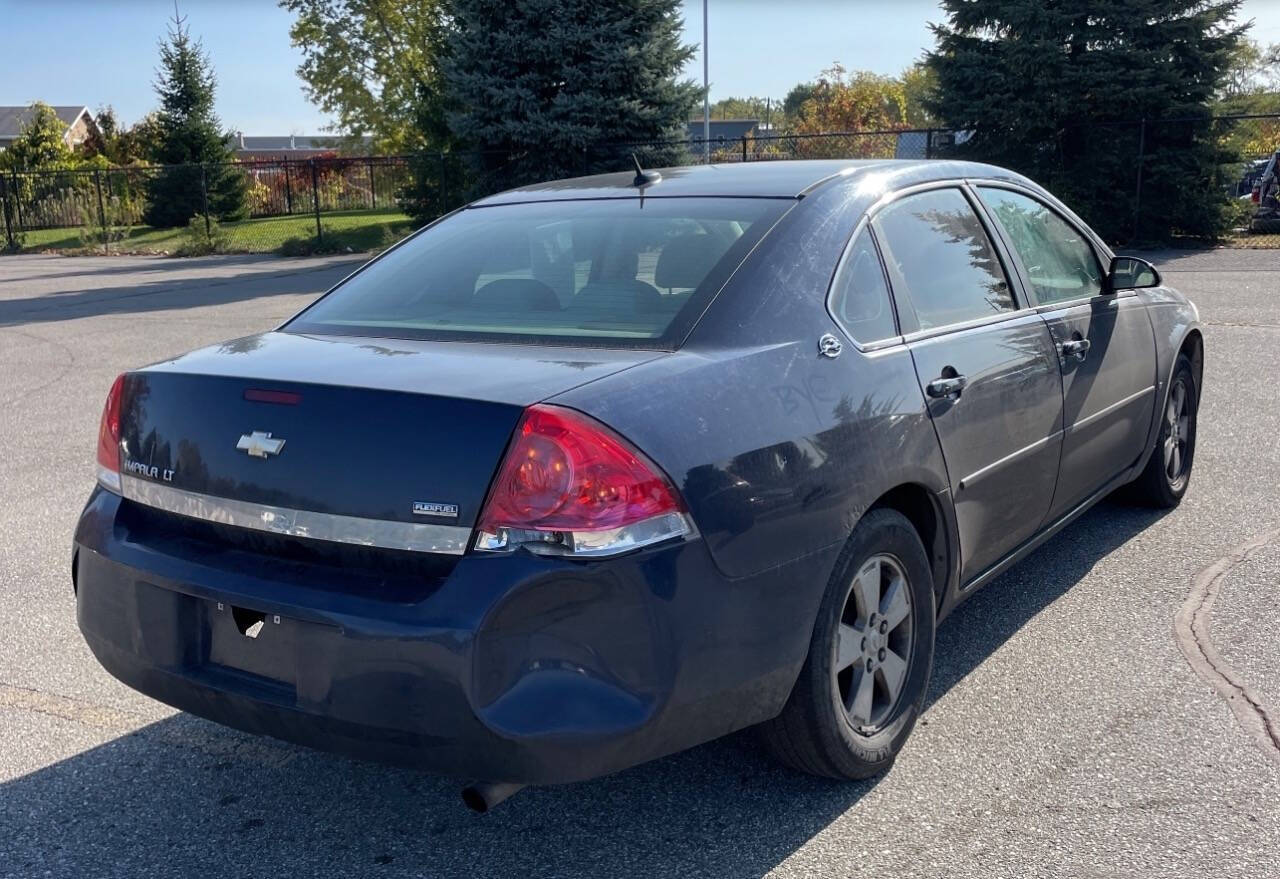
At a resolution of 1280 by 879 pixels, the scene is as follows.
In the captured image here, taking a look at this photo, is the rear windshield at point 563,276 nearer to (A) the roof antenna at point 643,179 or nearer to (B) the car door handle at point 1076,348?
(A) the roof antenna at point 643,179

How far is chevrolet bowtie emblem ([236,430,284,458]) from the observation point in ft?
9.01

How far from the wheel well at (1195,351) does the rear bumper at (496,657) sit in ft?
11.9

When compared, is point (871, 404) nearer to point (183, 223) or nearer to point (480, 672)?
point (480, 672)

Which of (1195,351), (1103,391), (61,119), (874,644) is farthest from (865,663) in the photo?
(61,119)

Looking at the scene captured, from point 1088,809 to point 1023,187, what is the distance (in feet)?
8.08

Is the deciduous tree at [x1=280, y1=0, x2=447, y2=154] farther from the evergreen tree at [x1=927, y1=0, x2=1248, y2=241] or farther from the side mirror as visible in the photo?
the side mirror

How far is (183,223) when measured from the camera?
3275 centimetres

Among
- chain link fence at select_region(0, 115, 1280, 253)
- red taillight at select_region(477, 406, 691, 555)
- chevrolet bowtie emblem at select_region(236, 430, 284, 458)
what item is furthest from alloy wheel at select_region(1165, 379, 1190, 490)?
chain link fence at select_region(0, 115, 1280, 253)

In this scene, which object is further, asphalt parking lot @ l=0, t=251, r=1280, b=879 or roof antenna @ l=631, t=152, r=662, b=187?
roof antenna @ l=631, t=152, r=662, b=187

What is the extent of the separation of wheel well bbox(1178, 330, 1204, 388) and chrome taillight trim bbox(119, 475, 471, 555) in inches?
169

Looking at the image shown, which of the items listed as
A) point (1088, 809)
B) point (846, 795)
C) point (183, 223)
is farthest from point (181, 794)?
point (183, 223)

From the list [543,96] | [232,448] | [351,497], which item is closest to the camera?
[351,497]

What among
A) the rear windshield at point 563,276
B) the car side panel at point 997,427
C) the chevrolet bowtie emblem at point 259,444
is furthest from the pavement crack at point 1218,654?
the chevrolet bowtie emblem at point 259,444

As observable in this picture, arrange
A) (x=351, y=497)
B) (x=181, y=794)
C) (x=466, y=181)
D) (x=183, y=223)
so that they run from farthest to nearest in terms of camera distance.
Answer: (x=183, y=223)
(x=466, y=181)
(x=181, y=794)
(x=351, y=497)
